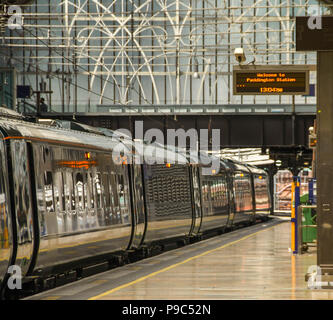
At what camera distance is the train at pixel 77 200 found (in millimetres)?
12844

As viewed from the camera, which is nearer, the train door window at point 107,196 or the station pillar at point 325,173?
the station pillar at point 325,173

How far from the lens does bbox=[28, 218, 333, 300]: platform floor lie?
40.7 feet

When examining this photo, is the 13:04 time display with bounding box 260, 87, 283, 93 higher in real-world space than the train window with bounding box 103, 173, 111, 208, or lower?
higher

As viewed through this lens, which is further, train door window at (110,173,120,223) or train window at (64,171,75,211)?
train door window at (110,173,120,223)

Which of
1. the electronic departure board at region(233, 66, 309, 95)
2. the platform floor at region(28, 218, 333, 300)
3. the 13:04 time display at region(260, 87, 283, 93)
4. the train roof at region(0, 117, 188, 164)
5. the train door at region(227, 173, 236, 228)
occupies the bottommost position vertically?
the platform floor at region(28, 218, 333, 300)

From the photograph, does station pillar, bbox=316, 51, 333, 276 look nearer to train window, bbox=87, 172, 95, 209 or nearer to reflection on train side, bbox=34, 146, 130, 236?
reflection on train side, bbox=34, 146, 130, 236

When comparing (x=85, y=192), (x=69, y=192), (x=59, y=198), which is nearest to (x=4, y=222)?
(x=59, y=198)

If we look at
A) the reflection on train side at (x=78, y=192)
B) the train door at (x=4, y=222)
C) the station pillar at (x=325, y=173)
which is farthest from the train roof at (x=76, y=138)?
the station pillar at (x=325, y=173)

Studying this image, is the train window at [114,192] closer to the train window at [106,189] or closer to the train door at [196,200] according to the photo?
the train window at [106,189]

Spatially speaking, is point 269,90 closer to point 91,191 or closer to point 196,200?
point 91,191

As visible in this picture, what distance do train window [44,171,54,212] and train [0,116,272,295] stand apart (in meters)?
0.02

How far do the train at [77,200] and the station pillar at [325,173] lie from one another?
14.8 feet

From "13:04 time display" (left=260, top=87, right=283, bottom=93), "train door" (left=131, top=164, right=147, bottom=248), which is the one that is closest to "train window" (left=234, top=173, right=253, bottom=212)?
"13:04 time display" (left=260, top=87, right=283, bottom=93)

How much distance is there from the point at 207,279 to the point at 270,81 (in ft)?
28.3
